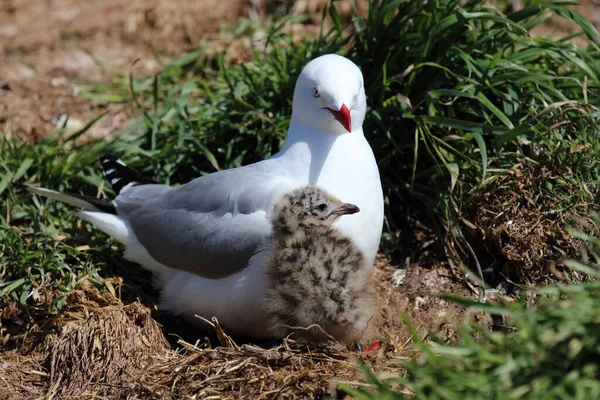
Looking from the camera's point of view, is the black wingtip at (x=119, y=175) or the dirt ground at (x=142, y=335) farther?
the black wingtip at (x=119, y=175)

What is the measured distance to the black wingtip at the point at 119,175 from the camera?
5.09 m

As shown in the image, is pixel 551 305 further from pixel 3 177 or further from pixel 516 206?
pixel 3 177

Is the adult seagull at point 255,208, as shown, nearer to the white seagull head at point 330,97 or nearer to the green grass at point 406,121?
the white seagull head at point 330,97

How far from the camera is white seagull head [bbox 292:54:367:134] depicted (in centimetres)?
421

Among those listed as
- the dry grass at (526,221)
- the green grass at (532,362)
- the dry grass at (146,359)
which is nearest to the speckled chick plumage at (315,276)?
the dry grass at (146,359)

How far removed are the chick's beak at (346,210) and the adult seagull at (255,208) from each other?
0.13 metres

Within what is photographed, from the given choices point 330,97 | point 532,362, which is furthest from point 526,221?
point 532,362

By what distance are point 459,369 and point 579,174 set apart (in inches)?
86.3

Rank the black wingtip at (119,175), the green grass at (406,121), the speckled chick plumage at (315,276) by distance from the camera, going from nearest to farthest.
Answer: the speckled chick plumage at (315,276)
the green grass at (406,121)
the black wingtip at (119,175)

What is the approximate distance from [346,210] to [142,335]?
133cm

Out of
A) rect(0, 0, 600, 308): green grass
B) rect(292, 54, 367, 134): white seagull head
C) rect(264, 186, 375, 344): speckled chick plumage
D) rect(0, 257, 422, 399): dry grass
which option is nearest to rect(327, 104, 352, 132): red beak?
rect(292, 54, 367, 134): white seagull head

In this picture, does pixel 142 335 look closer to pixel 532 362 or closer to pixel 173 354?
pixel 173 354

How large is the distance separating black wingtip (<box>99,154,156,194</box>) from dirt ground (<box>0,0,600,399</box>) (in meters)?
0.83

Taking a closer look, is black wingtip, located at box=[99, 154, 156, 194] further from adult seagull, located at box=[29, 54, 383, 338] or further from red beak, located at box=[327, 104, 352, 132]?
red beak, located at box=[327, 104, 352, 132]
